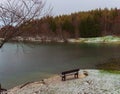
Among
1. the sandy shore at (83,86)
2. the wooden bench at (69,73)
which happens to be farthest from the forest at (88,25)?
the sandy shore at (83,86)

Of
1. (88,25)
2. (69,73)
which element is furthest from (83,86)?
(88,25)

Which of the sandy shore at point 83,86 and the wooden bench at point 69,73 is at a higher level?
the wooden bench at point 69,73

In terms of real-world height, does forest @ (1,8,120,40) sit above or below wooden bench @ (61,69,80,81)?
above

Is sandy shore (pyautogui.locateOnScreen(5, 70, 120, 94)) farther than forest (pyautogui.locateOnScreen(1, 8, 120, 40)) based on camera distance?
No

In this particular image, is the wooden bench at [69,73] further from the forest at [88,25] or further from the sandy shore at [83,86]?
the forest at [88,25]

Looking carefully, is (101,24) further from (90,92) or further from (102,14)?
(90,92)

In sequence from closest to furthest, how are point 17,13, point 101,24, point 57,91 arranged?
1. point 17,13
2. point 57,91
3. point 101,24

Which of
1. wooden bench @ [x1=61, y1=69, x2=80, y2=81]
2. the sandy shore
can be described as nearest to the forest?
wooden bench @ [x1=61, y1=69, x2=80, y2=81]

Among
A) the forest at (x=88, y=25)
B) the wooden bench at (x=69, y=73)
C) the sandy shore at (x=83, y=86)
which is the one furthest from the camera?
the forest at (x=88, y=25)

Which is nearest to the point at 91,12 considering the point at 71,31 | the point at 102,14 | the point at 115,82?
the point at 102,14

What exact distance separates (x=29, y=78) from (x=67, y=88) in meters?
13.9

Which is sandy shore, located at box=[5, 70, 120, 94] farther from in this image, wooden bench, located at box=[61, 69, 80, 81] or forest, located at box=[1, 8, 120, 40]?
forest, located at box=[1, 8, 120, 40]

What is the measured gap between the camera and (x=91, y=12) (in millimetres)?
A: 157375

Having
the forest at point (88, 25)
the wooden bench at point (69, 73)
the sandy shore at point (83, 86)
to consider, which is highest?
the forest at point (88, 25)
